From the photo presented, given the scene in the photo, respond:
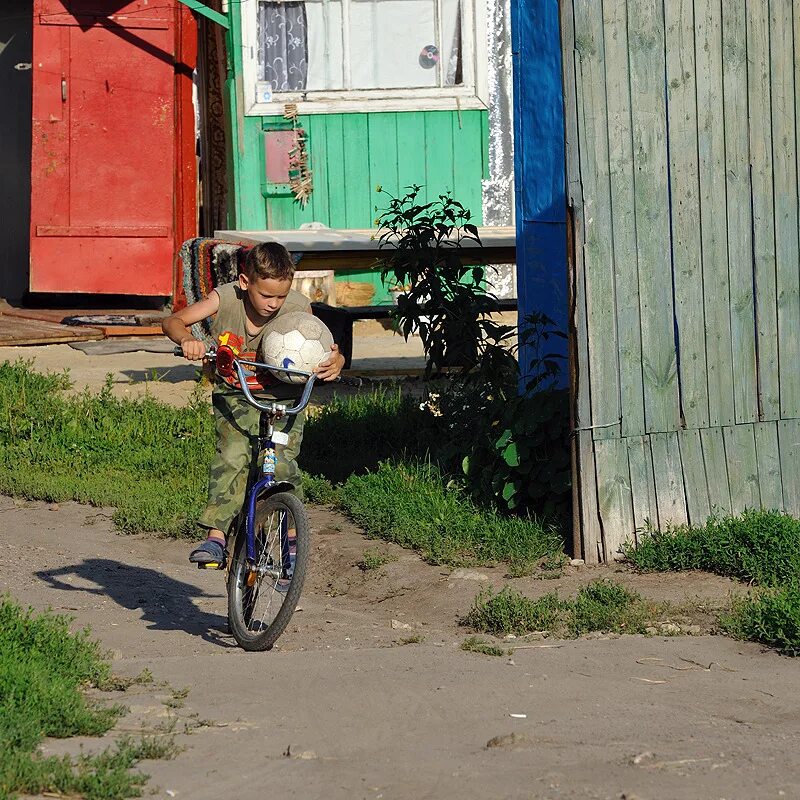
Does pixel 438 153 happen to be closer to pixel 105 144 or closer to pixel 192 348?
pixel 105 144

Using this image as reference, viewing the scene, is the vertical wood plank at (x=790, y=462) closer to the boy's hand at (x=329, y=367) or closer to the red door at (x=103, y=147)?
the boy's hand at (x=329, y=367)

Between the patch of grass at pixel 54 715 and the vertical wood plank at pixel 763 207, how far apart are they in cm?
334

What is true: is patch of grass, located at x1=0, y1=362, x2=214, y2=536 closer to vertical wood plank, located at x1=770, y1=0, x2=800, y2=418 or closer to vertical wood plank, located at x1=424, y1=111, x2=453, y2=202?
vertical wood plank, located at x1=770, y1=0, x2=800, y2=418

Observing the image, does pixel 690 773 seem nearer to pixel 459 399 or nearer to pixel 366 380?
pixel 459 399

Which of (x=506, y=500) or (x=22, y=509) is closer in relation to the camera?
(x=506, y=500)

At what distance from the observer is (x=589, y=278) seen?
5.79 meters

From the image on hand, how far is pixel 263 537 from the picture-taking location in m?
5.13

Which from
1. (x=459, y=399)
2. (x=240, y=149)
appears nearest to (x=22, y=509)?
(x=459, y=399)

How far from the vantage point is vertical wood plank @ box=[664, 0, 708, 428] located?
584 cm

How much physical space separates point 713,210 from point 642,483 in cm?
129

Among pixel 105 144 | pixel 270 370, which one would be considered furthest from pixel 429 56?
pixel 270 370

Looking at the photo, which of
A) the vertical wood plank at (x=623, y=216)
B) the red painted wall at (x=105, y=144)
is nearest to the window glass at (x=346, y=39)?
the red painted wall at (x=105, y=144)

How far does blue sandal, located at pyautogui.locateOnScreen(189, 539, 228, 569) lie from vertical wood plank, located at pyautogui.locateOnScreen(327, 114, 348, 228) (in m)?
8.26

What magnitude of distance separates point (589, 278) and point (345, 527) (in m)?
1.99
